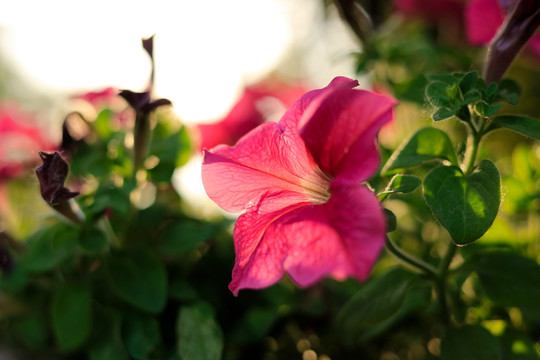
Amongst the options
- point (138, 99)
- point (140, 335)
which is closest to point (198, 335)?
point (140, 335)

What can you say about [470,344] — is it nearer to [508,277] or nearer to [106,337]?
[508,277]

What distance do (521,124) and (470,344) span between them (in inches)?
10.7

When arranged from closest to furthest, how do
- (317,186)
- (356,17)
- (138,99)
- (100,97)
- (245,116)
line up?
(317,186)
(138,99)
(356,17)
(100,97)
(245,116)

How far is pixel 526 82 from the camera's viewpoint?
1.28m

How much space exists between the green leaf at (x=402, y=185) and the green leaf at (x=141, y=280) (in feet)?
1.24

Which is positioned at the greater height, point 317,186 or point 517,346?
point 317,186

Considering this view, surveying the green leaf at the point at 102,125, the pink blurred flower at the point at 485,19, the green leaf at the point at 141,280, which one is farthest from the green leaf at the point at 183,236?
the pink blurred flower at the point at 485,19

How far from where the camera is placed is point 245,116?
4.03ft

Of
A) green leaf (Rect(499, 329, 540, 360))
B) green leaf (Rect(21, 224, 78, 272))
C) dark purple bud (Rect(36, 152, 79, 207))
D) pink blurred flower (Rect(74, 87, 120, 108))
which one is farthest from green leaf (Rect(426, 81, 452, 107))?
pink blurred flower (Rect(74, 87, 120, 108))

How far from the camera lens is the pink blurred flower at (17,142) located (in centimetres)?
102

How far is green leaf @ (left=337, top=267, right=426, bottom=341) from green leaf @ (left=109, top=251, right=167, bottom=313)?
0.88ft

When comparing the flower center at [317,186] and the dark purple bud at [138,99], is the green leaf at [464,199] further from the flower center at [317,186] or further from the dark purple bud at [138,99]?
the dark purple bud at [138,99]

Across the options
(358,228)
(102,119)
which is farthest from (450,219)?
(102,119)

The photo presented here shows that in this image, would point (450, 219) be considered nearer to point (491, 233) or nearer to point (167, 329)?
point (491, 233)
